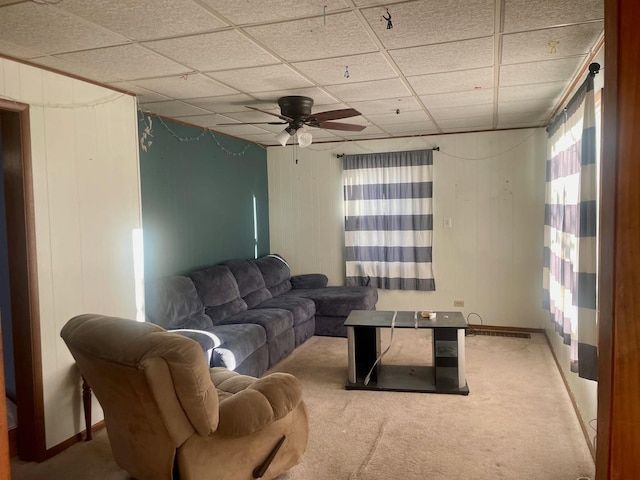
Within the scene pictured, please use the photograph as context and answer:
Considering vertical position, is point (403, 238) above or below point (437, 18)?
below

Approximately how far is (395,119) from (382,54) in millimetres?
2062

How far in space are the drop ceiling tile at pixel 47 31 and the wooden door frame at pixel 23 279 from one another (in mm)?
421

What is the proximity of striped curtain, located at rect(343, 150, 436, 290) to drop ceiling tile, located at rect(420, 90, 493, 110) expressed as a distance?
1.53m

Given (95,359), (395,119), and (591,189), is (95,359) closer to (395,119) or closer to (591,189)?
(591,189)

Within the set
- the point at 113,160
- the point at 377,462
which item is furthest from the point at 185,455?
the point at 113,160

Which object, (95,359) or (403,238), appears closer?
(95,359)

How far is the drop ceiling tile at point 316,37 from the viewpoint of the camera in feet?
7.54

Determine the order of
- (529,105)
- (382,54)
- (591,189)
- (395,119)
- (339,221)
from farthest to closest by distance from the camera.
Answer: (339,221)
(395,119)
(529,105)
(382,54)
(591,189)

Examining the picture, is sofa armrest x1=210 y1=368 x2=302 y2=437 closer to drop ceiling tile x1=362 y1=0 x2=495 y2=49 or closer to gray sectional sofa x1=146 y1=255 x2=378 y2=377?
gray sectional sofa x1=146 y1=255 x2=378 y2=377

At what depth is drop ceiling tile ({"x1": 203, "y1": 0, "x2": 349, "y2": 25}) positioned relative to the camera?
2.06 meters

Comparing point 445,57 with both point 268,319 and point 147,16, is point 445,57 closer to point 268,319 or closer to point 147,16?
point 147,16

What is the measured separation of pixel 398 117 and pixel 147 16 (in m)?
2.99

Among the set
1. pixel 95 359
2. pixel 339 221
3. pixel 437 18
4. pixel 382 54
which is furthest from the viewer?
pixel 339 221

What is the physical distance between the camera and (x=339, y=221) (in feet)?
20.4
